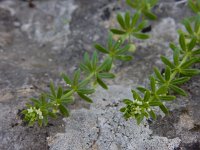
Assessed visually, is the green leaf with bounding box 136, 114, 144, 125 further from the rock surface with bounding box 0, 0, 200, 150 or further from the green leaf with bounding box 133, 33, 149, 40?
the green leaf with bounding box 133, 33, 149, 40

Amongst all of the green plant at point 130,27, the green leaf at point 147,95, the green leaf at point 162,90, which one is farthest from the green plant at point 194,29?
the green leaf at point 147,95

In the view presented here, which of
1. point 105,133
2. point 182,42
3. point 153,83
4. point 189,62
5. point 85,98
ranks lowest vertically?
point 105,133

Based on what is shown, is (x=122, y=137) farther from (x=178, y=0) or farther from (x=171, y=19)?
(x=178, y=0)

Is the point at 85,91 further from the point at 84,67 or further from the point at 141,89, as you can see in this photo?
the point at 141,89

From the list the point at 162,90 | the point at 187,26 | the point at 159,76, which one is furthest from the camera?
the point at 187,26

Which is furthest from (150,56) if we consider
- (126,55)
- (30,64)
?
(30,64)

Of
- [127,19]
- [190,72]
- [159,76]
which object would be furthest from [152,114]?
[127,19]
